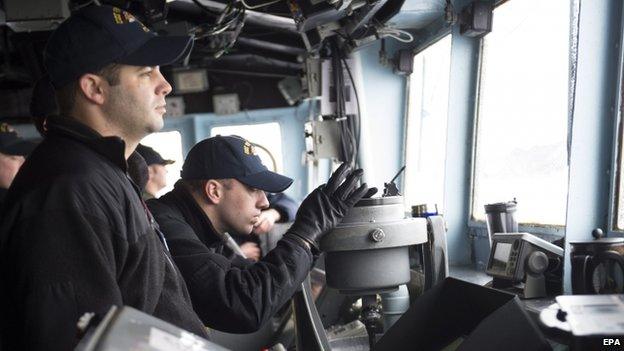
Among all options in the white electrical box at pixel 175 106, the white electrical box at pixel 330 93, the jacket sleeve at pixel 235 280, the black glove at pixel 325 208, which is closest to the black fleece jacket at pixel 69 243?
the jacket sleeve at pixel 235 280

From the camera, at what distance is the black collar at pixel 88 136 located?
4.52 ft

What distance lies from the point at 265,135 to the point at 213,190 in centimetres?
458

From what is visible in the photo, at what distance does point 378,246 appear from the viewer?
1.83 meters

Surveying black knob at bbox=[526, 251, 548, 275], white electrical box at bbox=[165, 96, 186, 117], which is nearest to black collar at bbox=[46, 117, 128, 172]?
black knob at bbox=[526, 251, 548, 275]

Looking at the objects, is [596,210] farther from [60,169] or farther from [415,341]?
[60,169]

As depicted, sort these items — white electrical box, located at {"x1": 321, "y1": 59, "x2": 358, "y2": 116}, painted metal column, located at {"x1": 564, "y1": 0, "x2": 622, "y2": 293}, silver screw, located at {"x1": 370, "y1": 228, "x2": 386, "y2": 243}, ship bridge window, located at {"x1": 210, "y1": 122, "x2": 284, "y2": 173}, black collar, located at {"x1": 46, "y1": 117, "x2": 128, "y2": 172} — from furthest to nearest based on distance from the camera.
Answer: ship bridge window, located at {"x1": 210, "y1": 122, "x2": 284, "y2": 173}
white electrical box, located at {"x1": 321, "y1": 59, "x2": 358, "y2": 116}
painted metal column, located at {"x1": 564, "y1": 0, "x2": 622, "y2": 293}
silver screw, located at {"x1": 370, "y1": 228, "x2": 386, "y2": 243}
black collar, located at {"x1": 46, "y1": 117, "x2": 128, "y2": 172}

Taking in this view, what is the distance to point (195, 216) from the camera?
2207 mm

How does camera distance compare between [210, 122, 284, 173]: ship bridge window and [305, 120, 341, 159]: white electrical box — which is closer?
[305, 120, 341, 159]: white electrical box

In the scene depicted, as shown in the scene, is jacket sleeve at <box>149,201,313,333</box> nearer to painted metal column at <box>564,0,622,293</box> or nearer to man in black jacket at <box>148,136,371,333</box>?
man in black jacket at <box>148,136,371,333</box>

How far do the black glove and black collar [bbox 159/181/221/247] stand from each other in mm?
368

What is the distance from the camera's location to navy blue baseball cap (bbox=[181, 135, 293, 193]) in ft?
7.29

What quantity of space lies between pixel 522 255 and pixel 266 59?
14.1ft

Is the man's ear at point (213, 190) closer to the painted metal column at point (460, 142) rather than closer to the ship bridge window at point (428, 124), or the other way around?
the painted metal column at point (460, 142)

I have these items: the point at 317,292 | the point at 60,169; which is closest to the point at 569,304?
the point at 60,169
